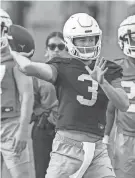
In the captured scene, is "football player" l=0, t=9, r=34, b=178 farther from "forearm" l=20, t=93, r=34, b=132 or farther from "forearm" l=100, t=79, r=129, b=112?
"forearm" l=100, t=79, r=129, b=112

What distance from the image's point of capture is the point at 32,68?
190 inches

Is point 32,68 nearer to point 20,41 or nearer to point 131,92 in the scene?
point 20,41

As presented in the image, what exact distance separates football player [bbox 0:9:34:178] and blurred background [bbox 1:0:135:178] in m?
11.2

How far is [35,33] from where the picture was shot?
18.4m

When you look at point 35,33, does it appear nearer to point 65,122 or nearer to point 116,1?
point 116,1

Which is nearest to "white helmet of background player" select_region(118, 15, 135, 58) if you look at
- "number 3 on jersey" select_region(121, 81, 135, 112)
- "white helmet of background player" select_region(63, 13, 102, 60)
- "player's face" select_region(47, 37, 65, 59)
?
"number 3 on jersey" select_region(121, 81, 135, 112)

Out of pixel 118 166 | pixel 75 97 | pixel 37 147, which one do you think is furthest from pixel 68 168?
pixel 37 147

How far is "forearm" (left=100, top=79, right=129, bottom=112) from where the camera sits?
4793mm

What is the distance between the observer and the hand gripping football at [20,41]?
531 centimetres

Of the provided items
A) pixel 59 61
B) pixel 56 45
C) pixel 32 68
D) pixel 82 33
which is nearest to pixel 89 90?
pixel 59 61

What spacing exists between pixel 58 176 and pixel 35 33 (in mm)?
13612

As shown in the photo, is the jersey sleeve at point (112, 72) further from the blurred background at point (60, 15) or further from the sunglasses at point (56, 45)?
the blurred background at point (60, 15)

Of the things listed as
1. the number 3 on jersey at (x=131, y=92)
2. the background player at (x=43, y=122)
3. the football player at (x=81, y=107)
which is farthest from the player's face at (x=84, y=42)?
the background player at (x=43, y=122)

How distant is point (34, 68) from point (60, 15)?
532 inches
